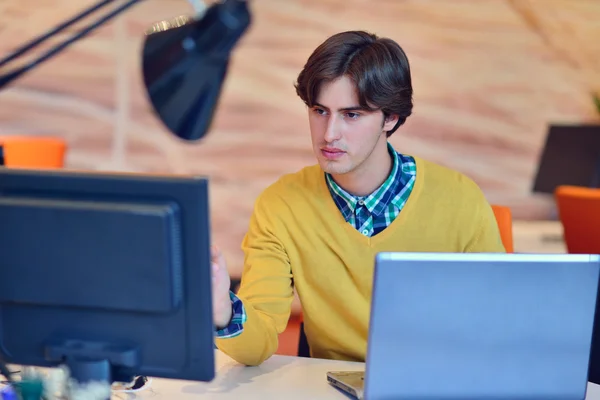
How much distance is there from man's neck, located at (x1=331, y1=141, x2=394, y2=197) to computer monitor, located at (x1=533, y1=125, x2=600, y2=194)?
8.15 ft

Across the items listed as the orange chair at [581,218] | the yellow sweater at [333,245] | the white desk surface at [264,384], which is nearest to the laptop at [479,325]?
the white desk surface at [264,384]

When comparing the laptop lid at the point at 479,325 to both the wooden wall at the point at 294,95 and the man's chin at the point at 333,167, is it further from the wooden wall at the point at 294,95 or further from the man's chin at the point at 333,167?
the wooden wall at the point at 294,95

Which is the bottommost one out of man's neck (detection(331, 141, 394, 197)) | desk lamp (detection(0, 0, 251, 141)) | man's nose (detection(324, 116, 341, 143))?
man's neck (detection(331, 141, 394, 197))

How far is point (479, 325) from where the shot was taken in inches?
52.8

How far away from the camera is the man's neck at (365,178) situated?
208cm

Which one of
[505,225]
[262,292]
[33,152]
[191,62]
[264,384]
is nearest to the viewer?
[191,62]

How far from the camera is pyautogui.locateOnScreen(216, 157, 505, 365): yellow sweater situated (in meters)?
1.99

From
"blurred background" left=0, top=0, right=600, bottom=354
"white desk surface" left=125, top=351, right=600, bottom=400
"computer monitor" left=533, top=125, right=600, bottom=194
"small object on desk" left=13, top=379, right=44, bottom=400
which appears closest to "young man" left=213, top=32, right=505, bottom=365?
"white desk surface" left=125, top=351, right=600, bottom=400

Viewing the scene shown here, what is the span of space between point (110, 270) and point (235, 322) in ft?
1.65

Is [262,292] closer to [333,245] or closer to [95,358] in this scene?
[333,245]

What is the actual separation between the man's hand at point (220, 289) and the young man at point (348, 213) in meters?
0.28

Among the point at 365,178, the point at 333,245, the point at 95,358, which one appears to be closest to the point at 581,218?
the point at 365,178

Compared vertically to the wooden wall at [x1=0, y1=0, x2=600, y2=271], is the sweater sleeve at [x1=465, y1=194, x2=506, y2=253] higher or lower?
lower

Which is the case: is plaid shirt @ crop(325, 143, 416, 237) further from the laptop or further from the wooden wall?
the wooden wall
